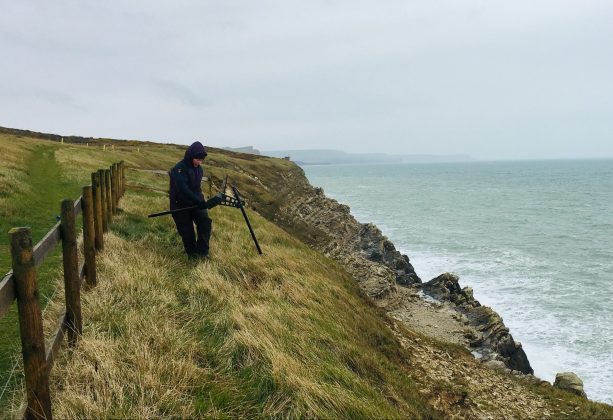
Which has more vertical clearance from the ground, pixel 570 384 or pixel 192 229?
pixel 192 229

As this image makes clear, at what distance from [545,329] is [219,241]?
1416cm

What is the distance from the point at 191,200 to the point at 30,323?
19.6 feet

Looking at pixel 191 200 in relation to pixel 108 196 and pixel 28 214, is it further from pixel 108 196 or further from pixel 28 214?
pixel 28 214

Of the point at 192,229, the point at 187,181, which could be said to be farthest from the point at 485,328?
the point at 187,181

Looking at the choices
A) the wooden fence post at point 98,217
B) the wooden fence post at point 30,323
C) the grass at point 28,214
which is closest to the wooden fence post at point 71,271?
the grass at point 28,214

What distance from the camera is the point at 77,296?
5344 mm

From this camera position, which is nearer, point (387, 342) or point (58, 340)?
point (58, 340)

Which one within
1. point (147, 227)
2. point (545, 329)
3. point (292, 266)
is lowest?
point (545, 329)

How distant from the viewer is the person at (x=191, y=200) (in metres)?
9.36

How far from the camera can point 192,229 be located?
32.7 ft

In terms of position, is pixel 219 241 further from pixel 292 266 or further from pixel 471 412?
pixel 471 412

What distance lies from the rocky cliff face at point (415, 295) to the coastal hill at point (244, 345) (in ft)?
0.35

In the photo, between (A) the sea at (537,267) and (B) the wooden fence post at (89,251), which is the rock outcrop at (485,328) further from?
(B) the wooden fence post at (89,251)

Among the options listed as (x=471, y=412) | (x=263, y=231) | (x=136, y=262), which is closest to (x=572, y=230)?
(x=263, y=231)
